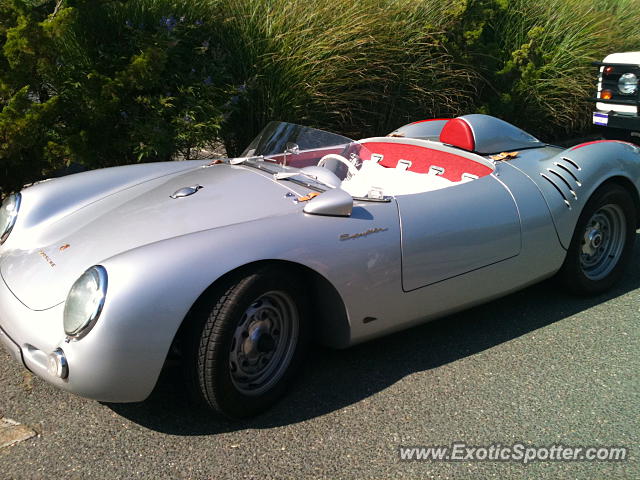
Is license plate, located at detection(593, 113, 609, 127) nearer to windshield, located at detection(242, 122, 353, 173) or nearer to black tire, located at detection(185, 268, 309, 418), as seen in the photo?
windshield, located at detection(242, 122, 353, 173)

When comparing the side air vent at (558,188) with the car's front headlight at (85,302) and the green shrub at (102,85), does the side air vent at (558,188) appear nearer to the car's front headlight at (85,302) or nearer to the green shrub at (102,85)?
the car's front headlight at (85,302)

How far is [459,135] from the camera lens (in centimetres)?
421

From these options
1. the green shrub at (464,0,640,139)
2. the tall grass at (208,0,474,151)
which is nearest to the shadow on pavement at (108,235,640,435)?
the tall grass at (208,0,474,151)

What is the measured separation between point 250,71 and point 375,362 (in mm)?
3568

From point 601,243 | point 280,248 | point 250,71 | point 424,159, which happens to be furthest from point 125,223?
point 250,71

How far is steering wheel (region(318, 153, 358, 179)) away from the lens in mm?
3699

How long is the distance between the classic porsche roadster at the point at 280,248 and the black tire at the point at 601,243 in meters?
0.01

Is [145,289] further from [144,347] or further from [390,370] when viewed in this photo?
[390,370]

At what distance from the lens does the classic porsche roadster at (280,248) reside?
259 centimetres

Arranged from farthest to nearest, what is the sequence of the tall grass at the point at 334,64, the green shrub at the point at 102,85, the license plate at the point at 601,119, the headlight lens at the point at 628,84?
the license plate at the point at 601,119
the headlight lens at the point at 628,84
the tall grass at the point at 334,64
the green shrub at the point at 102,85

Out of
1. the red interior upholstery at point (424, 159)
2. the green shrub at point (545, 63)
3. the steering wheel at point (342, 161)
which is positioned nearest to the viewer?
the steering wheel at point (342, 161)

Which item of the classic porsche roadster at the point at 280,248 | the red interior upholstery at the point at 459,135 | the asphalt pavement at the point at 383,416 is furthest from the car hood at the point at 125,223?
the red interior upholstery at the point at 459,135

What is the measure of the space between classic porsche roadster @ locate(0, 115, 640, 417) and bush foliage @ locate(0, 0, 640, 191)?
158 centimetres

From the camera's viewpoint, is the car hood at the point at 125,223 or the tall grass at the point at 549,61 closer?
the car hood at the point at 125,223
